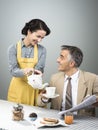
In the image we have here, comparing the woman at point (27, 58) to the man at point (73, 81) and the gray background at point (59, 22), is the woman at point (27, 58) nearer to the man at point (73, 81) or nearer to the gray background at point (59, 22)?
the man at point (73, 81)

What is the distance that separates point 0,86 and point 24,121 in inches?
81.6

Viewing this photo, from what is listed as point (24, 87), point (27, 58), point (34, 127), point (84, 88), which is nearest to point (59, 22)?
point (27, 58)

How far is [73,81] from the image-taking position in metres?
3.20

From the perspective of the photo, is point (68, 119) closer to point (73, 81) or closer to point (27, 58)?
point (73, 81)

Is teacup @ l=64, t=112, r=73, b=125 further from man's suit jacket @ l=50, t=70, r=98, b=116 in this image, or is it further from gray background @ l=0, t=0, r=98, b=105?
gray background @ l=0, t=0, r=98, b=105

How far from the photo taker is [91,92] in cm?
315

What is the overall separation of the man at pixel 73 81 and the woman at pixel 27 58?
0.34 metres

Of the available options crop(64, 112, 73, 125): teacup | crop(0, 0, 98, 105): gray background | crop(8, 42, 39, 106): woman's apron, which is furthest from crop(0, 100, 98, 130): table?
crop(0, 0, 98, 105): gray background

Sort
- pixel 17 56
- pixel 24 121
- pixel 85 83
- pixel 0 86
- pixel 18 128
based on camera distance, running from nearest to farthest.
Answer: pixel 18 128, pixel 24 121, pixel 85 83, pixel 17 56, pixel 0 86

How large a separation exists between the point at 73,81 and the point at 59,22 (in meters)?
1.21

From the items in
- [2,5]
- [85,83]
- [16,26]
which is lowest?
[85,83]

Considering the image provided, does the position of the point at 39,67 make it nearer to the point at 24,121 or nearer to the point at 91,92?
the point at 91,92

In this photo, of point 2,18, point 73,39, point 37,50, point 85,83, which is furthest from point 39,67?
point 2,18

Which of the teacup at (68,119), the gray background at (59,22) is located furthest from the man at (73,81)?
the gray background at (59,22)
